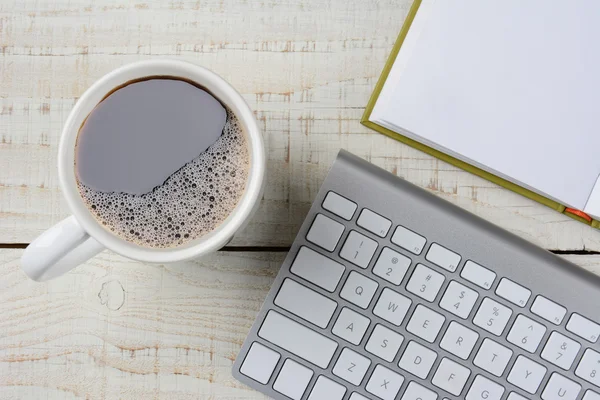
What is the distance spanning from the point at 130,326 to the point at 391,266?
226 mm

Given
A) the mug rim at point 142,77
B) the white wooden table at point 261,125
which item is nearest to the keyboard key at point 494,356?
the white wooden table at point 261,125

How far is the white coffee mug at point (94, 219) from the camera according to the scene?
0.37 metres

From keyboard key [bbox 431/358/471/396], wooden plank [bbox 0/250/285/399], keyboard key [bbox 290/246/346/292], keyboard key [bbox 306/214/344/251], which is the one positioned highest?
keyboard key [bbox 306/214/344/251]

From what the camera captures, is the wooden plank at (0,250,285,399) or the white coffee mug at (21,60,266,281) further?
A: the wooden plank at (0,250,285,399)

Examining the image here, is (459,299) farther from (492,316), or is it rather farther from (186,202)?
(186,202)

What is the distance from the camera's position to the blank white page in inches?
18.8

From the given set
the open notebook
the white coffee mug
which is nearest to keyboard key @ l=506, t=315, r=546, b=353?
the open notebook

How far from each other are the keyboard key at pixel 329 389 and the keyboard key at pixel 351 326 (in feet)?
0.12

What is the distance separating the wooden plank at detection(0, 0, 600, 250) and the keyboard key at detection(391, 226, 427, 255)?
53 millimetres

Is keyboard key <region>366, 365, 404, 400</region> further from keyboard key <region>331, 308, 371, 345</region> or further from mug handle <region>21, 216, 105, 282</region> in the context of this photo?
mug handle <region>21, 216, 105, 282</region>

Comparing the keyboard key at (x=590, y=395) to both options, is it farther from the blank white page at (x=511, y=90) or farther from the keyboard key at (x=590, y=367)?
the blank white page at (x=511, y=90)

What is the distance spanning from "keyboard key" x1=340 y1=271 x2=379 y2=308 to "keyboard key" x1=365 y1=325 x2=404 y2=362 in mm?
24

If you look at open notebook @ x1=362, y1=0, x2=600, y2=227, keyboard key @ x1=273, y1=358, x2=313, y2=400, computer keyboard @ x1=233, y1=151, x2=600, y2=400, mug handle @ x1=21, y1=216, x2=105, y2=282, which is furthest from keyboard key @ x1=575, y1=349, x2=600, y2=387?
mug handle @ x1=21, y1=216, x2=105, y2=282

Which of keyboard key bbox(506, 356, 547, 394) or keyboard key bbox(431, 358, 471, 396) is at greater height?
keyboard key bbox(506, 356, 547, 394)
